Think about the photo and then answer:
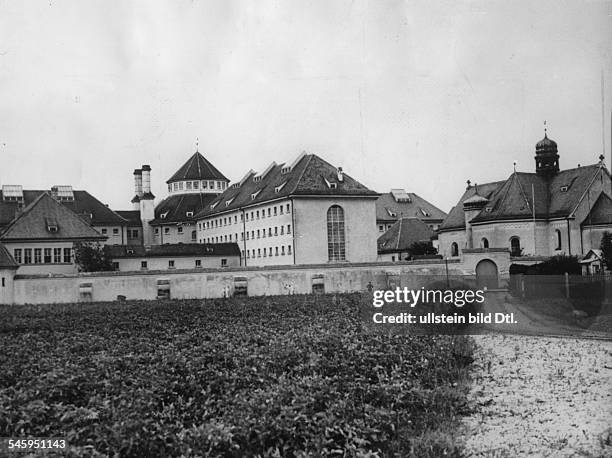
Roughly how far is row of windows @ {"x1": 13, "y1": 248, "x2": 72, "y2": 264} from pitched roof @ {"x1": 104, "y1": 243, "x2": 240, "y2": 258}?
3960 mm

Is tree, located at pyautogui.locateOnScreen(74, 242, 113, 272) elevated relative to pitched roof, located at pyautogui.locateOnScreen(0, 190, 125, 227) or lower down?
lower down

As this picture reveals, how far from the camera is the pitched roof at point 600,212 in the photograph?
56031 millimetres

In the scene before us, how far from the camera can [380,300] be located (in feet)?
75.5

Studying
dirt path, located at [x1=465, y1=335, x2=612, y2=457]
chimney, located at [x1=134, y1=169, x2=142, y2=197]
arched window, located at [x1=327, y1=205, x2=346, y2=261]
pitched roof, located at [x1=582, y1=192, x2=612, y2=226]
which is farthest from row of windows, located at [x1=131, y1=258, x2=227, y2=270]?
dirt path, located at [x1=465, y1=335, x2=612, y2=457]

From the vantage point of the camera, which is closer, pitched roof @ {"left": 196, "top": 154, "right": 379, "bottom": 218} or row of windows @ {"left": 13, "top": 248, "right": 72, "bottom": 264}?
row of windows @ {"left": 13, "top": 248, "right": 72, "bottom": 264}

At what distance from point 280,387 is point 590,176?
50.6 m

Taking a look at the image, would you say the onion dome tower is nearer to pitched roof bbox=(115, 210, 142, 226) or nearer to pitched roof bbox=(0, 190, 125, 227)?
pitched roof bbox=(0, 190, 125, 227)

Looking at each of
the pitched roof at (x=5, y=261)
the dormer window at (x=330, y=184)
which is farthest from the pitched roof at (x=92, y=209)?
the pitched roof at (x=5, y=261)

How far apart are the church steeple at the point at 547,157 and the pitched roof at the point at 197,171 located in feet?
145

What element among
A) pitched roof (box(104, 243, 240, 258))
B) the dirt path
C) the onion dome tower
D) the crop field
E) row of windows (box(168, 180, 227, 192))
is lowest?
the dirt path

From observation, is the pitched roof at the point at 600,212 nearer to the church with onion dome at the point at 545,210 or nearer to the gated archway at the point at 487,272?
the church with onion dome at the point at 545,210

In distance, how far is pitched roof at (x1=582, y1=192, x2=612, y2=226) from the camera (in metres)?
56.0

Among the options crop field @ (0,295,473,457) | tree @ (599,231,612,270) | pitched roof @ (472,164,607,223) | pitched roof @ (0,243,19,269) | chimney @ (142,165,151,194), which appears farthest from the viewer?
chimney @ (142,165,151,194)

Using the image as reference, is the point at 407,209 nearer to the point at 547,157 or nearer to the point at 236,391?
the point at 547,157
